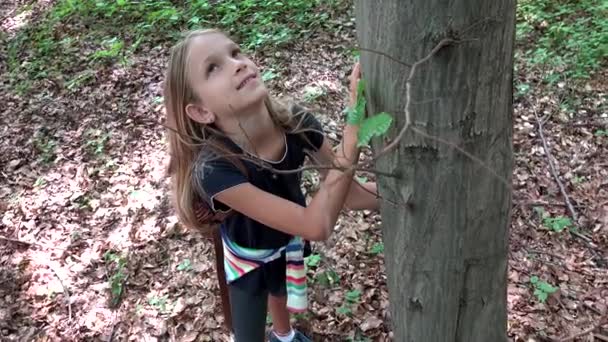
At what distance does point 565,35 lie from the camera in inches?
187

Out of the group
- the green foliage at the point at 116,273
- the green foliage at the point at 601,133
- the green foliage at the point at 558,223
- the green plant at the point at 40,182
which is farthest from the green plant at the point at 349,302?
the green plant at the point at 40,182

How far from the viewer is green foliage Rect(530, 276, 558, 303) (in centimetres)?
278

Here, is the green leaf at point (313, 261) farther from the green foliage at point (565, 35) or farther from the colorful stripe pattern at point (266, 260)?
the green foliage at point (565, 35)

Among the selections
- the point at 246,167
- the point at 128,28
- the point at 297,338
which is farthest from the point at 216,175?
the point at 128,28

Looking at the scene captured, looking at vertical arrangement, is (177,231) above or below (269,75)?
below

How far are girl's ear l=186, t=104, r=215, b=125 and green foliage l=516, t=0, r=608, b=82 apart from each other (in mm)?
3591

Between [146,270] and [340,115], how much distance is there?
76.8 inches

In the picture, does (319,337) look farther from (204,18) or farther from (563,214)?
(204,18)

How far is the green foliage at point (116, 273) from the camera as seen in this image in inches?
131

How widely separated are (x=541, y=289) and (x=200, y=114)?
7.04ft

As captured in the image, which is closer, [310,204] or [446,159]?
[446,159]

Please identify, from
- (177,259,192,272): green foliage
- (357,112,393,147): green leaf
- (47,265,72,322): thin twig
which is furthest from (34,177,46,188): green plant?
(357,112,393,147): green leaf

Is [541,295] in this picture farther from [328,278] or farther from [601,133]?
[601,133]

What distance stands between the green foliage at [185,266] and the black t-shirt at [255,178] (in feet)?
4.97
